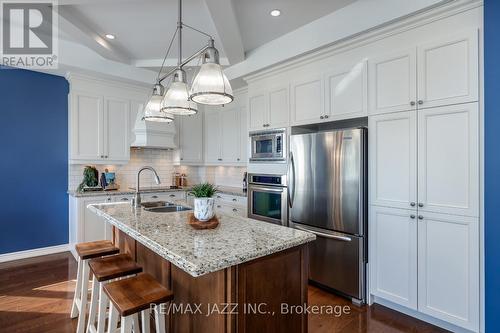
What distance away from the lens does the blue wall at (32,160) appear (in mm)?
3773

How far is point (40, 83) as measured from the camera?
4016 mm

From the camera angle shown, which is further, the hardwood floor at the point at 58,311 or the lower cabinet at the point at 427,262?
the hardwood floor at the point at 58,311

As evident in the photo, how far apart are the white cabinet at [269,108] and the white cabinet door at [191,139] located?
1.62 m

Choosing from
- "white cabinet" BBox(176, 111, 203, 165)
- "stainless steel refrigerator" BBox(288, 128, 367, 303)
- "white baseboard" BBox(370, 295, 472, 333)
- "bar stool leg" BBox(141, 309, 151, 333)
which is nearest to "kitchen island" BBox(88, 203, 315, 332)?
"bar stool leg" BBox(141, 309, 151, 333)

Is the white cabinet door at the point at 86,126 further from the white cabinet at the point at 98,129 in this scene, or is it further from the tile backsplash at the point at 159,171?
the tile backsplash at the point at 159,171

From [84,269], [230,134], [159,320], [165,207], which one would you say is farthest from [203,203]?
[230,134]

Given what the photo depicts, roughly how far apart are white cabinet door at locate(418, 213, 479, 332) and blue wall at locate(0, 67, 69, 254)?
4.74 metres

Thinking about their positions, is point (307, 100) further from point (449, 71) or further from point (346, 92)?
point (449, 71)

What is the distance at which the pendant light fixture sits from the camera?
166 cm

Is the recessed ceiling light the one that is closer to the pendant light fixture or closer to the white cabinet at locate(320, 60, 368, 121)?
the white cabinet at locate(320, 60, 368, 121)

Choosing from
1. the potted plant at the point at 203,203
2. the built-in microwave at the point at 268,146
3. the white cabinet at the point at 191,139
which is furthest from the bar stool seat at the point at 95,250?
the white cabinet at the point at 191,139

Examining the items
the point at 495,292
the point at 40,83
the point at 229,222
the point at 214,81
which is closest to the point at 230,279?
the point at 229,222

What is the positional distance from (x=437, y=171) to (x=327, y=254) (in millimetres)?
1301

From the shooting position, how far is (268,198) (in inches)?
141
